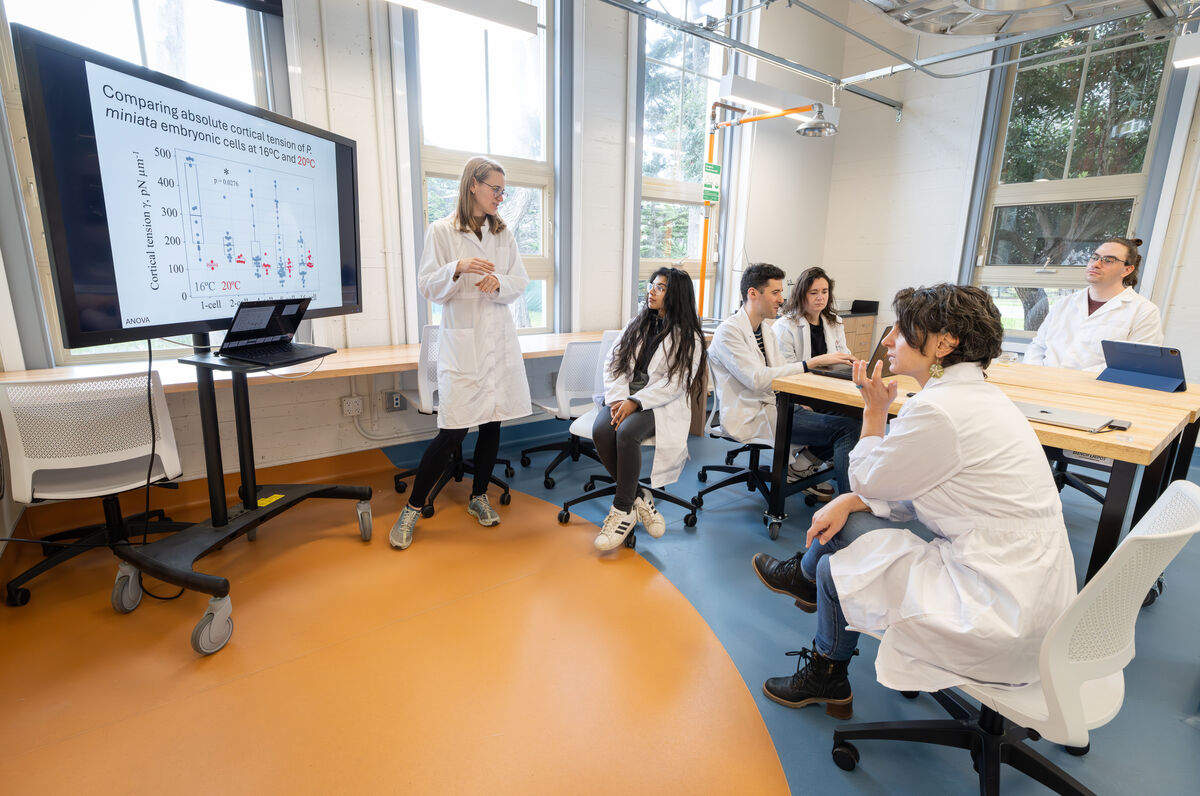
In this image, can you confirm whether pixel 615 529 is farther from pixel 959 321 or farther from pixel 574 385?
pixel 959 321

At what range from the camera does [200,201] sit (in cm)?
173

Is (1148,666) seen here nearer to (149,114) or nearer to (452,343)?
(452,343)

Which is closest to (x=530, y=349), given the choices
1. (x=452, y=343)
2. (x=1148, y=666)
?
(x=452, y=343)

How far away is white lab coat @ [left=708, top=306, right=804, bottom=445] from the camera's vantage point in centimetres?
255

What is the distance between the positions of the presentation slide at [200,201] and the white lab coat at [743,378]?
179 cm

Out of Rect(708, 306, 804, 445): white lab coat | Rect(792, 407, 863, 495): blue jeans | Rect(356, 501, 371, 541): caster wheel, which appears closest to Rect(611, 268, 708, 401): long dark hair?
Rect(708, 306, 804, 445): white lab coat

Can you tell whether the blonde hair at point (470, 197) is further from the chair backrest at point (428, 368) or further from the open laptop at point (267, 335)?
the open laptop at point (267, 335)

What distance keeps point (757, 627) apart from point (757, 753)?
1.72ft

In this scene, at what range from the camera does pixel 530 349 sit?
3238 mm

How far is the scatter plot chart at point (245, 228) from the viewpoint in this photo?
1731 millimetres

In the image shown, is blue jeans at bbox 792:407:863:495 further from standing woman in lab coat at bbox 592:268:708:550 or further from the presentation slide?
the presentation slide

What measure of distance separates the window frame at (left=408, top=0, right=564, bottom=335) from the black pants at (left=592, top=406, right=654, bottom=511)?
3.79 ft

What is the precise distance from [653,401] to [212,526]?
1.74 meters

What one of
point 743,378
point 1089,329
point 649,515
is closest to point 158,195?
point 649,515
